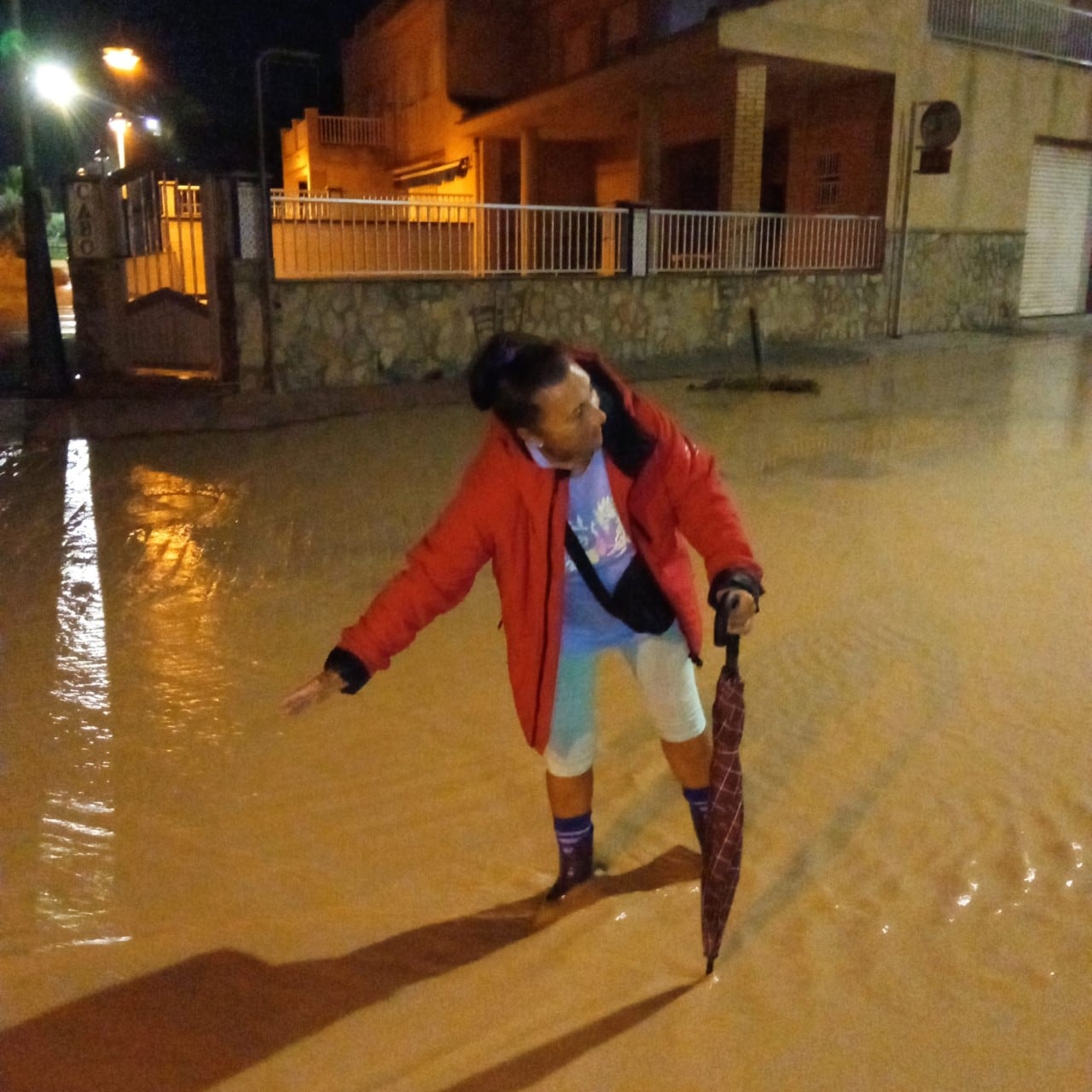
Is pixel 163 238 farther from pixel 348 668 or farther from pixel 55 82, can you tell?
pixel 348 668

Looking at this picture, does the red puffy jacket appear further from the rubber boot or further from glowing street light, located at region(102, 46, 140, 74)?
glowing street light, located at region(102, 46, 140, 74)

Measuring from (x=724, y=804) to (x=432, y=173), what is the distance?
2337 centimetres

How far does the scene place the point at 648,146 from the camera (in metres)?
16.7

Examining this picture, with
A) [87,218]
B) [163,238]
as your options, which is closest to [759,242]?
[163,238]

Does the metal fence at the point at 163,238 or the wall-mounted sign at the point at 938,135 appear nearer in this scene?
the metal fence at the point at 163,238

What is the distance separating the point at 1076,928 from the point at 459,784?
175 cm

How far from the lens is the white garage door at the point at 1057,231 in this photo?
19344 millimetres

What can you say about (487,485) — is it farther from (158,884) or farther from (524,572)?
(158,884)

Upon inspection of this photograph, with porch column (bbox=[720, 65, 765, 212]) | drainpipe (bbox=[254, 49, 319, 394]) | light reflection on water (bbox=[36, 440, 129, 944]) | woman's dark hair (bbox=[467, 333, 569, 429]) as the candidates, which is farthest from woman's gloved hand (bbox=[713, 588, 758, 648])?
porch column (bbox=[720, 65, 765, 212])

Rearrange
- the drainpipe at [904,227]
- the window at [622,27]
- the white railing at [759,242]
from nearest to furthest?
1. the white railing at [759,242]
2. the drainpipe at [904,227]
3. the window at [622,27]

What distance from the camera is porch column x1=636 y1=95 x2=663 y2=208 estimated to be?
659 inches

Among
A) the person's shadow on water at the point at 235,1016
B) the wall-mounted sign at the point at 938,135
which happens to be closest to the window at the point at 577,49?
the wall-mounted sign at the point at 938,135

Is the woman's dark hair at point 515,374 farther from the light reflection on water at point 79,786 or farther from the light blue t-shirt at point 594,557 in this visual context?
the light reflection on water at point 79,786

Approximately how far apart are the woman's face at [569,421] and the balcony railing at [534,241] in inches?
370
